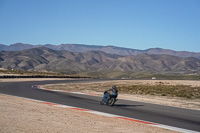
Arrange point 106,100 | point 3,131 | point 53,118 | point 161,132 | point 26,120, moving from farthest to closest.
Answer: point 106,100 < point 53,118 < point 26,120 < point 161,132 < point 3,131

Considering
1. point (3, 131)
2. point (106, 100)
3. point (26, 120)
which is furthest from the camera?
point (106, 100)

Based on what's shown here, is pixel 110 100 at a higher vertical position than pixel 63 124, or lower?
higher

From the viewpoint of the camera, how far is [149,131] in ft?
31.1

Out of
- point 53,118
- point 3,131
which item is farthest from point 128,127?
point 3,131

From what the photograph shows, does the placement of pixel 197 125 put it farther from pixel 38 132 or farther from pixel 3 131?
pixel 3 131

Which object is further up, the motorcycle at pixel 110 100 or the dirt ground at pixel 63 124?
the motorcycle at pixel 110 100

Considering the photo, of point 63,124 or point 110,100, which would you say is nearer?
point 63,124

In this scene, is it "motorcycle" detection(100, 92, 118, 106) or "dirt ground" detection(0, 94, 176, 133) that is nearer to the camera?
"dirt ground" detection(0, 94, 176, 133)

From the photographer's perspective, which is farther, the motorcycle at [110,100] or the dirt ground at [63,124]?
the motorcycle at [110,100]

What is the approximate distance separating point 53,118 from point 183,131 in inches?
177

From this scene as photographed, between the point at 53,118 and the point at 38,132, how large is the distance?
103 inches

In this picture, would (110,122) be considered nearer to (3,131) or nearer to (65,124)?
(65,124)

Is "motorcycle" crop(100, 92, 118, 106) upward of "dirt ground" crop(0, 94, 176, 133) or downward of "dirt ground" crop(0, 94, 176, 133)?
upward

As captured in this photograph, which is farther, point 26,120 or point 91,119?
point 91,119
